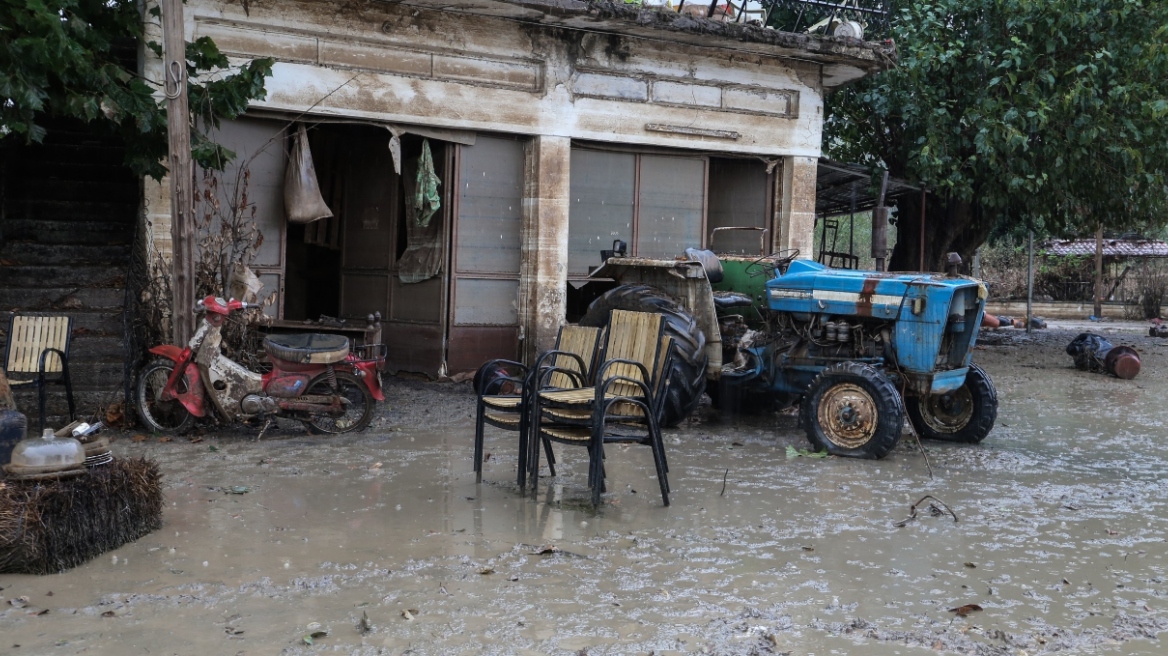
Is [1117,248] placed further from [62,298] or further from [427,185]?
[62,298]

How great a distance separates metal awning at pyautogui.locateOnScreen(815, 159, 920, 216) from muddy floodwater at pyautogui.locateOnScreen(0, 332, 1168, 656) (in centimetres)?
723

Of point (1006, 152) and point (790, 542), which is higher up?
point (1006, 152)

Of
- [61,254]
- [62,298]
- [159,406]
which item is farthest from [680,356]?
[61,254]

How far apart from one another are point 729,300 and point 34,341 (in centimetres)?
533

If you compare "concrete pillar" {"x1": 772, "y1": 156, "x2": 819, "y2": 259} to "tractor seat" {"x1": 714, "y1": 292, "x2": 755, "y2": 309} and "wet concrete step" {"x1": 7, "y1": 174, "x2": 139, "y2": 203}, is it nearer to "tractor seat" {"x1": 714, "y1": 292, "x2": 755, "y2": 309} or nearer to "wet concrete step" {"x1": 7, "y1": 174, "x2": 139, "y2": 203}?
"tractor seat" {"x1": 714, "y1": 292, "x2": 755, "y2": 309}

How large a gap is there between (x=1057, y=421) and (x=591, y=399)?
18.1 feet

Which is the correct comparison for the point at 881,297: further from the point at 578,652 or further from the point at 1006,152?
the point at 1006,152

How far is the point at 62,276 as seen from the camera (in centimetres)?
877

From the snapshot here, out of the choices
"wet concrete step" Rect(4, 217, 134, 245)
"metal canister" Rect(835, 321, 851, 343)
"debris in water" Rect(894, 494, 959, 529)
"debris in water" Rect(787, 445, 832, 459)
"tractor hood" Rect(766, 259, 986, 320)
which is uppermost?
"wet concrete step" Rect(4, 217, 134, 245)

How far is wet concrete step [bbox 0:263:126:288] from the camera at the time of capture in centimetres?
858

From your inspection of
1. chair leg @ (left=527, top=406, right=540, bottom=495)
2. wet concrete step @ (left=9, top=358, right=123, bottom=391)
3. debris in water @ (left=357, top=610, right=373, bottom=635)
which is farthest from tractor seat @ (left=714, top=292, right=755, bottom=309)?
debris in water @ (left=357, top=610, right=373, bottom=635)

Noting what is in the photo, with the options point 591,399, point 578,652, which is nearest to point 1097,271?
point 591,399

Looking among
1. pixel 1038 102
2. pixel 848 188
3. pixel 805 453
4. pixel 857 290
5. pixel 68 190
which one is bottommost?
pixel 805 453

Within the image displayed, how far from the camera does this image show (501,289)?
10562 mm
